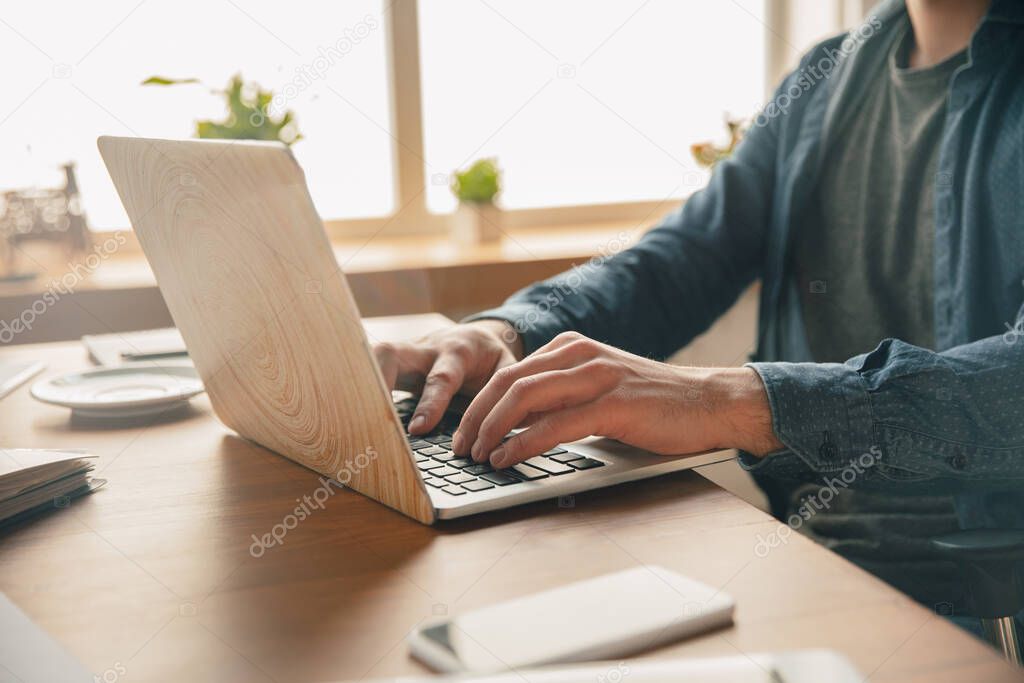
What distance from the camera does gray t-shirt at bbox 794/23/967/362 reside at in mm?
1146

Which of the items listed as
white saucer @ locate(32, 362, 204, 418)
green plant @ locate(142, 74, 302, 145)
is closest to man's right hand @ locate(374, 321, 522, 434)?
white saucer @ locate(32, 362, 204, 418)

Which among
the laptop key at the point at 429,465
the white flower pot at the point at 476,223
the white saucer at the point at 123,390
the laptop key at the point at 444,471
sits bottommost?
the white flower pot at the point at 476,223

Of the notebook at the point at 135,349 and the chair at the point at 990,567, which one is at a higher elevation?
the notebook at the point at 135,349

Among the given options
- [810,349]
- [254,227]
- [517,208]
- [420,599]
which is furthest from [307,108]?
[420,599]

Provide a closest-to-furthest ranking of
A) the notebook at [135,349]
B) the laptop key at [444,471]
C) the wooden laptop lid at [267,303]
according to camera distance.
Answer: the wooden laptop lid at [267,303]
the laptop key at [444,471]
the notebook at [135,349]

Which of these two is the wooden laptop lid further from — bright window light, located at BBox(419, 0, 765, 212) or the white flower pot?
bright window light, located at BBox(419, 0, 765, 212)

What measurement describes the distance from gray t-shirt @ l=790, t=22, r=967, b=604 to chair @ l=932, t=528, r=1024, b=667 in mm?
360

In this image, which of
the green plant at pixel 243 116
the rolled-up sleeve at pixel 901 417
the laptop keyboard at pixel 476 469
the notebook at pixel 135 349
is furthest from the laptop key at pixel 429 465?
the green plant at pixel 243 116

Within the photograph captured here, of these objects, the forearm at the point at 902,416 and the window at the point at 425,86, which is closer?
the forearm at the point at 902,416

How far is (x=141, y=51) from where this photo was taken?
1947mm

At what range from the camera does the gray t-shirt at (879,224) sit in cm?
115

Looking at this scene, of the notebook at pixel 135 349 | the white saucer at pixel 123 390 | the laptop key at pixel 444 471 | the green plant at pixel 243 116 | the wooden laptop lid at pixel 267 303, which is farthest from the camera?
the green plant at pixel 243 116

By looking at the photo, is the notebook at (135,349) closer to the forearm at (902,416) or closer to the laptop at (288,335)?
the laptop at (288,335)

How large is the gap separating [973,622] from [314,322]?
0.65m
